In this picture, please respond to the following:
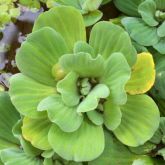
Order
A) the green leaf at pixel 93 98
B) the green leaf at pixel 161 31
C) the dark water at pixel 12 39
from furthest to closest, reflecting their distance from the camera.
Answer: the dark water at pixel 12 39, the green leaf at pixel 161 31, the green leaf at pixel 93 98

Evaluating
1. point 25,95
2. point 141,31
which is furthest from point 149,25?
point 25,95

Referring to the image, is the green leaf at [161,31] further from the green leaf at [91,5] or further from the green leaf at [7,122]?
the green leaf at [7,122]

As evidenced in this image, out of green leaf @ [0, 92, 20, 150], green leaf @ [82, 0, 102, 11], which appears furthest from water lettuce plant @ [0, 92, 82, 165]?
green leaf @ [82, 0, 102, 11]

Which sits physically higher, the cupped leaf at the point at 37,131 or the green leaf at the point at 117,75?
the green leaf at the point at 117,75

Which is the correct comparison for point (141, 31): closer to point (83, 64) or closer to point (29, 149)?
point (83, 64)

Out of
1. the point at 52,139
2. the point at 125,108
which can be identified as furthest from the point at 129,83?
the point at 52,139

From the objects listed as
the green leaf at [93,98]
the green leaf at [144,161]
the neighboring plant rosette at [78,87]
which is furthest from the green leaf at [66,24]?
the green leaf at [144,161]

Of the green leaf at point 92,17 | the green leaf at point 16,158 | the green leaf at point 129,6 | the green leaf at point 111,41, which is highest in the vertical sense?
the green leaf at point 111,41
